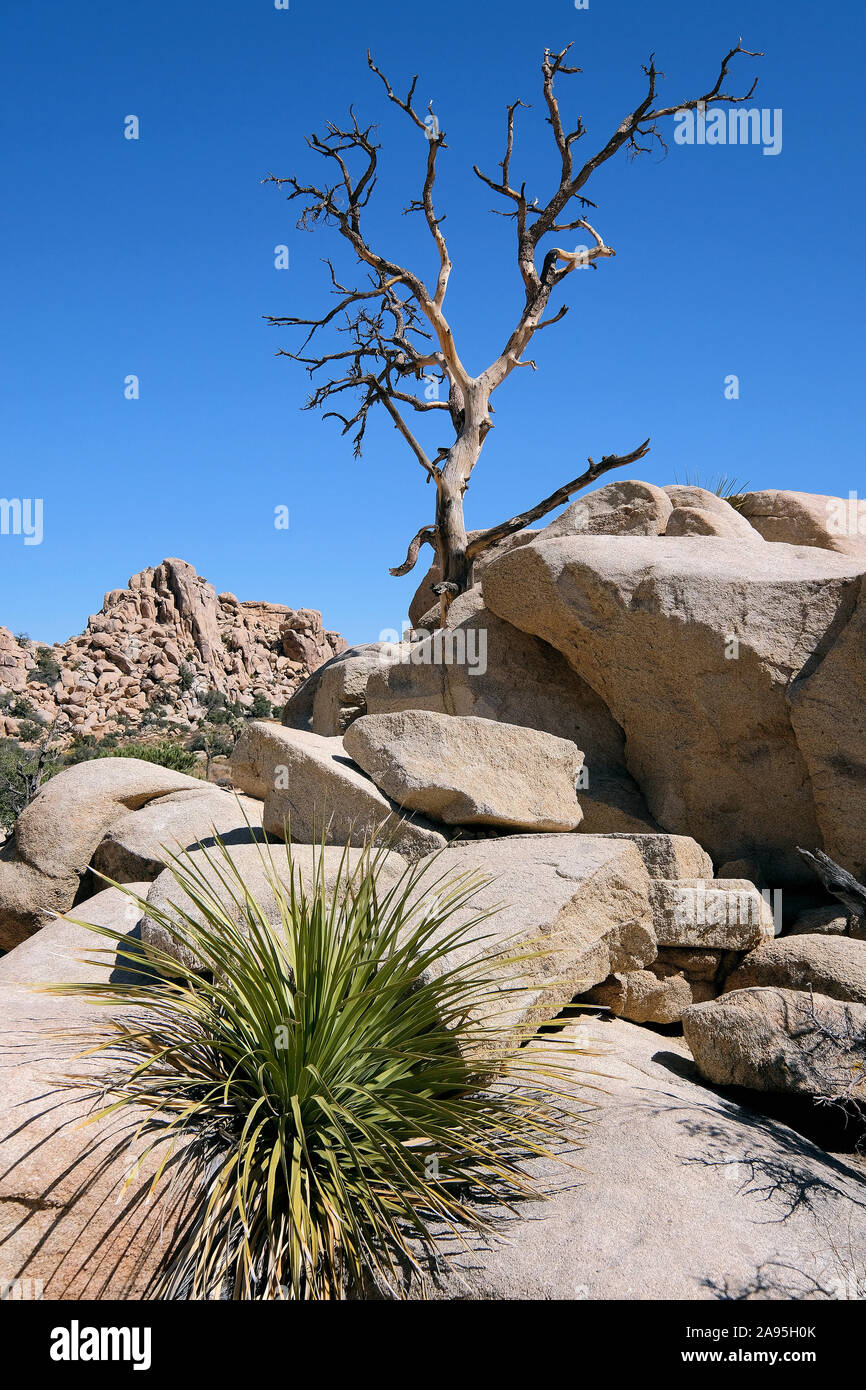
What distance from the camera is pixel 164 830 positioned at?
8.26 m

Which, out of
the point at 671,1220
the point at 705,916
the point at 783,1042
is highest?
the point at 705,916

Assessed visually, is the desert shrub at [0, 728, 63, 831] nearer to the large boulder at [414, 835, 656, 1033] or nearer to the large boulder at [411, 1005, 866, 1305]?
the large boulder at [414, 835, 656, 1033]

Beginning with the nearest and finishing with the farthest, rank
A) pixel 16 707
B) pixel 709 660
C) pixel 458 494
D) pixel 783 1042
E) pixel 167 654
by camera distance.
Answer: pixel 783 1042
pixel 709 660
pixel 458 494
pixel 16 707
pixel 167 654

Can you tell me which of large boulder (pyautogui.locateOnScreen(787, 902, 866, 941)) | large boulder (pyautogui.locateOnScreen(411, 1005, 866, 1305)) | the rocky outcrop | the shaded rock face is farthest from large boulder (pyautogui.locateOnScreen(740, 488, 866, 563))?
the shaded rock face

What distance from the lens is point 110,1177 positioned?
3717mm

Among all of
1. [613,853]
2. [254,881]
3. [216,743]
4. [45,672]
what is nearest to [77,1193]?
[254,881]

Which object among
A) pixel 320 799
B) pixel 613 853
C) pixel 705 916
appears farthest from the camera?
pixel 320 799

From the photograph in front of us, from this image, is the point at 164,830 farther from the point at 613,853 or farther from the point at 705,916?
the point at 705,916

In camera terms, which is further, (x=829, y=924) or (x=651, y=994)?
(x=829, y=924)

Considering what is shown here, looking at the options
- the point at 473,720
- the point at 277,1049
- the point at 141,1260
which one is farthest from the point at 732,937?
the point at 141,1260

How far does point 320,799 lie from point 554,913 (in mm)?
2228

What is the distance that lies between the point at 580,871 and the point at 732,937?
1.46m

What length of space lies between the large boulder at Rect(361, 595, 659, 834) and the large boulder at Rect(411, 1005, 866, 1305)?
458cm

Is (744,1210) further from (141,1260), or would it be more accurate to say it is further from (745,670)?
(745,670)
